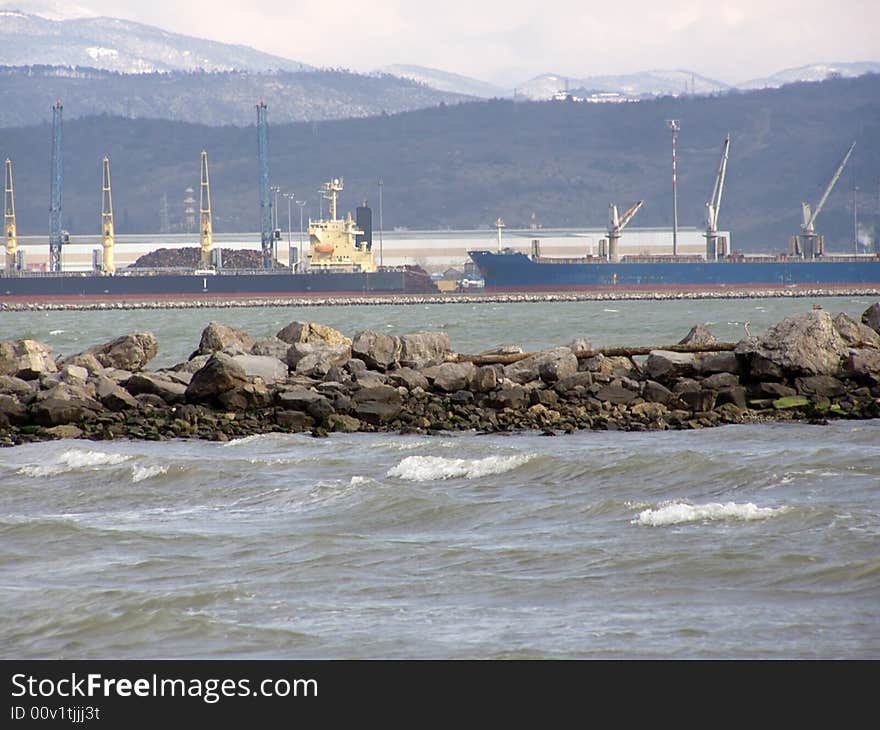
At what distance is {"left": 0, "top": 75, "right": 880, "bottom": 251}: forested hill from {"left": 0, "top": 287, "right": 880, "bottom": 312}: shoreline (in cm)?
7348

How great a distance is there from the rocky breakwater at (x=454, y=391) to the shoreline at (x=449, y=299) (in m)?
56.6

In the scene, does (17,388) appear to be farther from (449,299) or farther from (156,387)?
(449,299)

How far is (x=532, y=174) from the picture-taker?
579ft

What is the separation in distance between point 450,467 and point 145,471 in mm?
2889

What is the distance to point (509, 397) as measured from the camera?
61.5 ft

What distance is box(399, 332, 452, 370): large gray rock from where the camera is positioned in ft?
68.9

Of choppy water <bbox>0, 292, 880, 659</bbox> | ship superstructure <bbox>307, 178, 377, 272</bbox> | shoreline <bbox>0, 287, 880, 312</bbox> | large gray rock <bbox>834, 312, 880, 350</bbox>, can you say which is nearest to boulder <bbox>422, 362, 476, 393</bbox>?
choppy water <bbox>0, 292, 880, 659</bbox>

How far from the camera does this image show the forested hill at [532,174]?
16662 centimetres

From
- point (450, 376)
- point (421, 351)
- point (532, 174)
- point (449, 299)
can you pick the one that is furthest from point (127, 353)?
point (532, 174)

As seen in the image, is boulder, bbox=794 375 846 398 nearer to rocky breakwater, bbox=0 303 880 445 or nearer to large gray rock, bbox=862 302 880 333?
rocky breakwater, bbox=0 303 880 445

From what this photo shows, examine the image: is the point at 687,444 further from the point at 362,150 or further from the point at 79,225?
the point at 362,150

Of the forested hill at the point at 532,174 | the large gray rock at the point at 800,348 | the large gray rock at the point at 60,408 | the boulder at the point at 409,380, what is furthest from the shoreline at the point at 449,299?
the forested hill at the point at 532,174

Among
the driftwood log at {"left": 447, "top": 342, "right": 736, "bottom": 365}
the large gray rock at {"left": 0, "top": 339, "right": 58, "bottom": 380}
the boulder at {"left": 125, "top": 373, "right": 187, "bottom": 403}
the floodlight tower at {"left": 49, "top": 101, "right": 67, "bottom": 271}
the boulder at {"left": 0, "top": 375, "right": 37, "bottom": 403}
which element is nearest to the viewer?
the boulder at {"left": 125, "top": 373, "right": 187, "bottom": 403}

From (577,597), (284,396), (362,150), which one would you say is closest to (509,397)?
(284,396)
